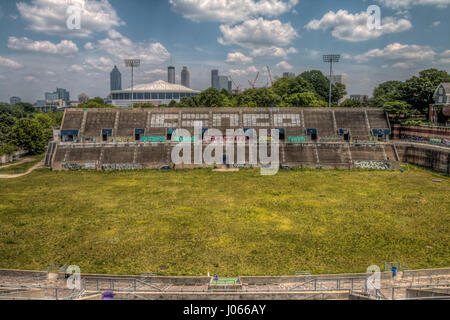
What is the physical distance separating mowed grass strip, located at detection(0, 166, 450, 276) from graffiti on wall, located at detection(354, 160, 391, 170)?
25.7 ft

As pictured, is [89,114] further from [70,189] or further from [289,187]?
[289,187]

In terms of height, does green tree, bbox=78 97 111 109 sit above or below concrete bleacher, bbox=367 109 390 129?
above

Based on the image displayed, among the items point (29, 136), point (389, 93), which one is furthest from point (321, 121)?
point (29, 136)

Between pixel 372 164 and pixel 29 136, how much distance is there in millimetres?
83458

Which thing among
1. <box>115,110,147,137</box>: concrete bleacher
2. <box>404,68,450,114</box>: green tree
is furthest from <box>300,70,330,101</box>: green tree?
<box>115,110,147,137</box>: concrete bleacher

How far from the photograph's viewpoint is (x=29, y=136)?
266 feet

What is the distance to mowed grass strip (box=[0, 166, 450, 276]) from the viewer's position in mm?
26234

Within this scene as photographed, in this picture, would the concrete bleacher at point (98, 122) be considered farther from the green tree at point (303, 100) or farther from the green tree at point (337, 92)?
the green tree at point (337, 92)

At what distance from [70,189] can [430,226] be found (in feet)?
161

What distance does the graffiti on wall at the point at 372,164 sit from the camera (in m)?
63.5

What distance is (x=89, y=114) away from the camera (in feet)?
259

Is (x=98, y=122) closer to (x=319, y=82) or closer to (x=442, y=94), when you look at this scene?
(x=442, y=94)

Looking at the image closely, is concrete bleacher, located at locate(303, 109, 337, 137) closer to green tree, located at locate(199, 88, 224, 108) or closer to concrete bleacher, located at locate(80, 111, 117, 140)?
green tree, located at locate(199, 88, 224, 108)
